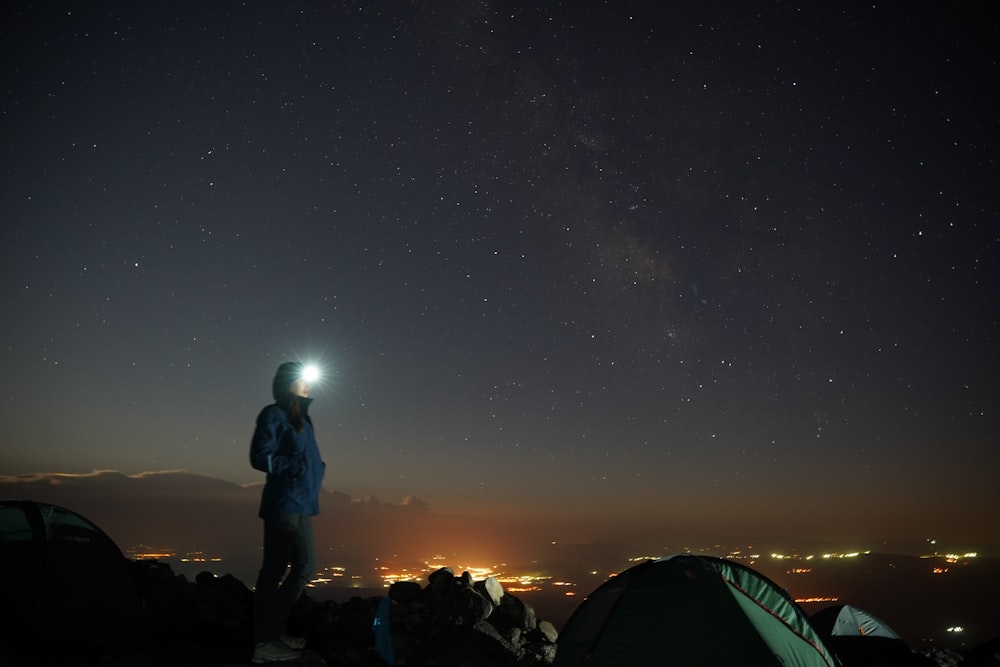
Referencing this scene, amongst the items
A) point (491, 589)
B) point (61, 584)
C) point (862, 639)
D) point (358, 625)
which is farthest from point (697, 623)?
point (61, 584)

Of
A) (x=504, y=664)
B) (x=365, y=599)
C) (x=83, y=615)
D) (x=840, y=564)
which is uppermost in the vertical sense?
(x=83, y=615)

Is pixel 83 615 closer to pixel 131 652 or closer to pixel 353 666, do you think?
pixel 131 652

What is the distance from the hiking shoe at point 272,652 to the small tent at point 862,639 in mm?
6469

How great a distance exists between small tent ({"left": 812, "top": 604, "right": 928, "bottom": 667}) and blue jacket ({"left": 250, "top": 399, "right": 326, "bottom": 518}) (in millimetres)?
6708

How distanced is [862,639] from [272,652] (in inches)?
296

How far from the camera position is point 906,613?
9125cm

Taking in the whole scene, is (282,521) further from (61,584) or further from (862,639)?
(862,639)

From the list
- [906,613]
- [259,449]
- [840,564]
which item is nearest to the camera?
[259,449]

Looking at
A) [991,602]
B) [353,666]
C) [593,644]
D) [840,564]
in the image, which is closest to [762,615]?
[593,644]

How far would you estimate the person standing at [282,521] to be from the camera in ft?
14.7

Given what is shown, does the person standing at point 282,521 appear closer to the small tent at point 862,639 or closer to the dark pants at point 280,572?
the dark pants at point 280,572

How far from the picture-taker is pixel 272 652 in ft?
15.0

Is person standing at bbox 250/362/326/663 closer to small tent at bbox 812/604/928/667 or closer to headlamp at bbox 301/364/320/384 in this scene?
headlamp at bbox 301/364/320/384

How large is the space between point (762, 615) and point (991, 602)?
5540 inches
